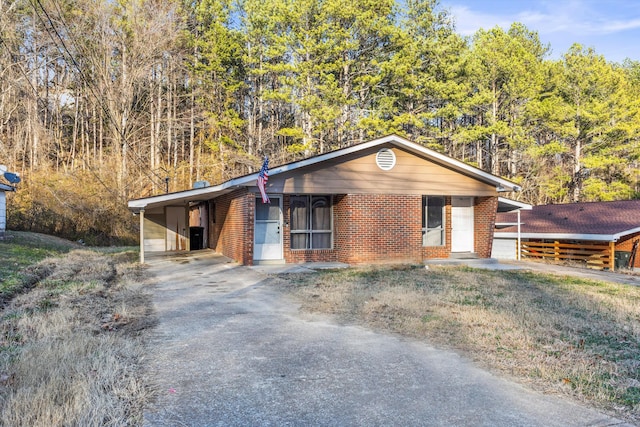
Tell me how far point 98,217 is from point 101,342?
25.4m

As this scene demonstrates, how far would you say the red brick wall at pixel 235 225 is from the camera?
13.2m

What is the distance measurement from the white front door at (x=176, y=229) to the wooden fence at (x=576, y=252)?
15.8 meters

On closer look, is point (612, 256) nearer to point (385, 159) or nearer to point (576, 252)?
point (576, 252)

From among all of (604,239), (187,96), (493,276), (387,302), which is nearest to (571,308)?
(387,302)

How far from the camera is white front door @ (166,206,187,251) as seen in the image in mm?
21625

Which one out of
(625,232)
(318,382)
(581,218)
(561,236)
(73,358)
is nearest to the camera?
(318,382)

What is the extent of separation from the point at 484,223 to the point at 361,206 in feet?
15.7

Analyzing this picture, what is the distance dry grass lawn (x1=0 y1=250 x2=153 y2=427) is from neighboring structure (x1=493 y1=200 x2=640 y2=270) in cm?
1640

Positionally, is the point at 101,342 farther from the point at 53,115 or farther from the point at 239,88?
the point at 53,115

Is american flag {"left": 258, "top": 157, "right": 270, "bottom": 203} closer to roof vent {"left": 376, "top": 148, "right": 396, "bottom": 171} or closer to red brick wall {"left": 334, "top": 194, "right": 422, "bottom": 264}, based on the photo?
red brick wall {"left": 334, "top": 194, "right": 422, "bottom": 264}

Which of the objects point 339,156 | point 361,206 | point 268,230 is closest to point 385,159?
point 339,156

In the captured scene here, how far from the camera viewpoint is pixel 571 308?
24.9 feet

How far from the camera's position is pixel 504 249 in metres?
20.6

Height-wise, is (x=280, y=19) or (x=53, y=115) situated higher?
(x=280, y=19)
